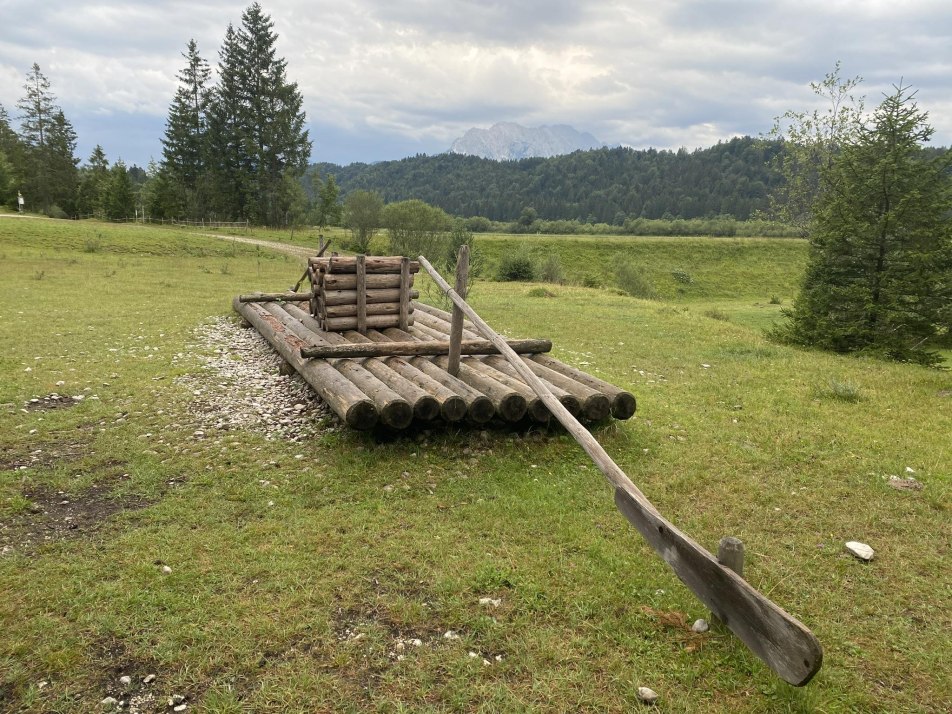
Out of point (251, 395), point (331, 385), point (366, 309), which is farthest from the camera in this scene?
point (366, 309)

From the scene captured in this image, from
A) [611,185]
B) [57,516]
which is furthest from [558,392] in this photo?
[611,185]

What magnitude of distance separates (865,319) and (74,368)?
712 inches

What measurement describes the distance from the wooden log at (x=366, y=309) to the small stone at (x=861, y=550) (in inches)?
346

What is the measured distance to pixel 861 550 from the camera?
533 centimetres

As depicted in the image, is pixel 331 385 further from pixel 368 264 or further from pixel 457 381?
pixel 368 264

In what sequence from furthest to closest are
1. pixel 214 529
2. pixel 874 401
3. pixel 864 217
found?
pixel 864 217, pixel 874 401, pixel 214 529

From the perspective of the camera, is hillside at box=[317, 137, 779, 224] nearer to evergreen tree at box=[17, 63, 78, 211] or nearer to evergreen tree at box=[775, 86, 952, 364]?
evergreen tree at box=[17, 63, 78, 211]

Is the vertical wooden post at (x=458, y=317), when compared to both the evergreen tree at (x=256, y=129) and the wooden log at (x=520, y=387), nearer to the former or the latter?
the wooden log at (x=520, y=387)

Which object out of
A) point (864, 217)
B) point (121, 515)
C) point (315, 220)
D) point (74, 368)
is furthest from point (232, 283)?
point (315, 220)

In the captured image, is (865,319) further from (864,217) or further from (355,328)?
(355,328)

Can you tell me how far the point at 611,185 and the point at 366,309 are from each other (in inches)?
6555

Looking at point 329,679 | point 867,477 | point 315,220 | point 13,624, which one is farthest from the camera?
point 315,220

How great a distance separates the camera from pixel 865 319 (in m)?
14.7

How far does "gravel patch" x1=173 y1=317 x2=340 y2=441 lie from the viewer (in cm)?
811
